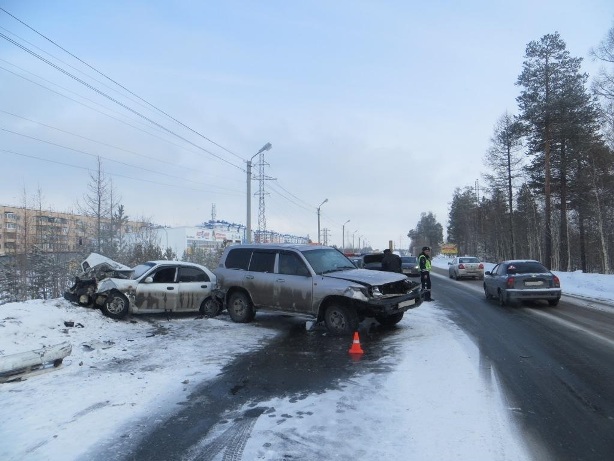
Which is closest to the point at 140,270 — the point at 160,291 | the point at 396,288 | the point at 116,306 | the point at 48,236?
the point at 160,291

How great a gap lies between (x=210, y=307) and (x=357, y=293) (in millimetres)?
5167

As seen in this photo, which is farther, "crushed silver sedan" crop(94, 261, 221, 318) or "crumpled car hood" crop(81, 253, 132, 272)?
"crumpled car hood" crop(81, 253, 132, 272)

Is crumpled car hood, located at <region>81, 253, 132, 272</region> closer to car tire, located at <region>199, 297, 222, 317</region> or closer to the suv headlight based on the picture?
car tire, located at <region>199, 297, 222, 317</region>

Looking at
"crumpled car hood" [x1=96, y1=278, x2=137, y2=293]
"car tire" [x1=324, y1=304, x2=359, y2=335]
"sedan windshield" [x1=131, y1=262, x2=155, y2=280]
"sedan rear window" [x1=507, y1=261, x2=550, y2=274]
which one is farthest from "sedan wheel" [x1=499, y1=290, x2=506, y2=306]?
"crumpled car hood" [x1=96, y1=278, x2=137, y2=293]

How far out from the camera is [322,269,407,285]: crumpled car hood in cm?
934

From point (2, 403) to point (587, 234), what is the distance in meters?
58.7

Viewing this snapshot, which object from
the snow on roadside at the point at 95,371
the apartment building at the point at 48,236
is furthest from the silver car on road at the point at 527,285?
the apartment building at the point at 48,236

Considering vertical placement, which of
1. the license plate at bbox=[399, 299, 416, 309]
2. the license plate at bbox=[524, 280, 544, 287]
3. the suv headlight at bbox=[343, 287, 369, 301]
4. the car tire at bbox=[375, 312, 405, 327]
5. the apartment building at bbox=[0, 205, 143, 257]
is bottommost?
the car tire at bbox=[375, 312, 405, 327]

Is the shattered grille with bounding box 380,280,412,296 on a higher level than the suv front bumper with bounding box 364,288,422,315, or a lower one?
higher

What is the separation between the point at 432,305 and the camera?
48.6 ft

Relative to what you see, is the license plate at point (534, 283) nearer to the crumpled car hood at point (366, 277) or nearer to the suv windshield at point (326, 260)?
the crumpled car hood at point (366, 277)

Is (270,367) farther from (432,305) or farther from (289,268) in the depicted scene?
(432,305)

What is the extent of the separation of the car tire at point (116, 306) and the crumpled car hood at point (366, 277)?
5.44 metres

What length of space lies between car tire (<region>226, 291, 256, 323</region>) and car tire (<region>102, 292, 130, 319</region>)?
8.73 feet
